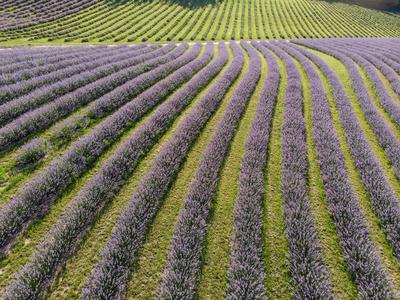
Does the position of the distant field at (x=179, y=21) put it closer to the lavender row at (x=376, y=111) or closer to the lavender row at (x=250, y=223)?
the lavender row at (x=376, y=111)

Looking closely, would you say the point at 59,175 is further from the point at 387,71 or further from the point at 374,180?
the point at 387,71

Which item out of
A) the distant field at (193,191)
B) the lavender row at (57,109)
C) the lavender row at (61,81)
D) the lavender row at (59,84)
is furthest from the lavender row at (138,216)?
the lavender row at (61,81)

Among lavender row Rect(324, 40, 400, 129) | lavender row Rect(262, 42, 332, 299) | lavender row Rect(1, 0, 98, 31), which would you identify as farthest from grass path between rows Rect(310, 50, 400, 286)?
lavender row Rect(1, 0, 98, 31)

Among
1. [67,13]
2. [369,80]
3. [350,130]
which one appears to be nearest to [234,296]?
[350,130]

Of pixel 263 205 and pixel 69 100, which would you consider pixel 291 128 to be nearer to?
pixel 263 205

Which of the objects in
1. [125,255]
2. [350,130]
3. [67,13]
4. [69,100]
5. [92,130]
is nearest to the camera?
[125,255]

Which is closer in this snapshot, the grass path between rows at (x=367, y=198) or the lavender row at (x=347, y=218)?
the lavender row at (x=347, y=218)

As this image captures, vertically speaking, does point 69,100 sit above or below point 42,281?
above
